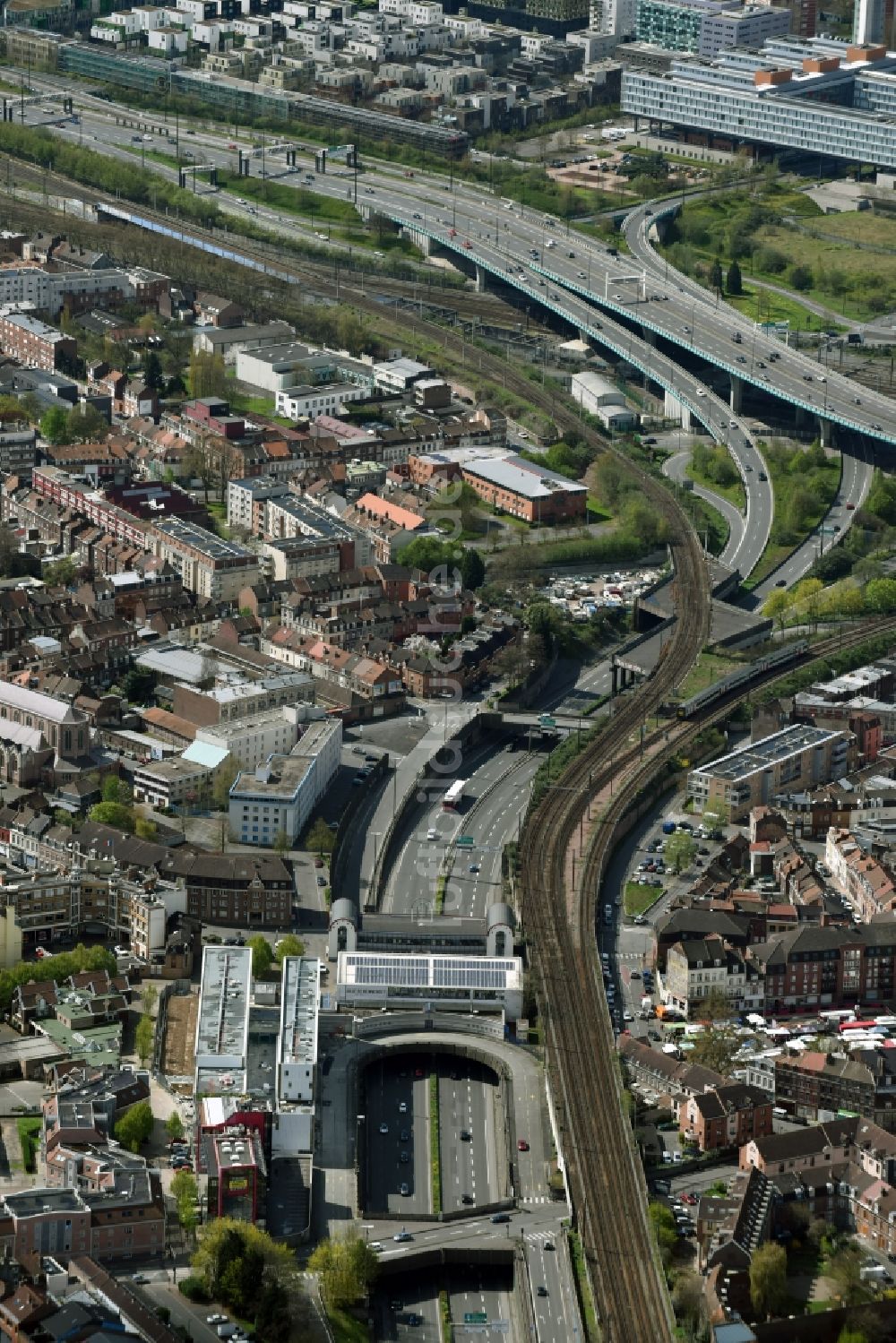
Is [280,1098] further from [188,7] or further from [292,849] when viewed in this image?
[188,7]

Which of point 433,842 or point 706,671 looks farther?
point 706,671

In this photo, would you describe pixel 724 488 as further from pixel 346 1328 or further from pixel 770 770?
pixel 346 1328

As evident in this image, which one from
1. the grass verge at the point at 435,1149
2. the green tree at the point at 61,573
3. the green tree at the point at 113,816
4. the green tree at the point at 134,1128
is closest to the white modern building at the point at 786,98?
the green tree at the point at 61,573

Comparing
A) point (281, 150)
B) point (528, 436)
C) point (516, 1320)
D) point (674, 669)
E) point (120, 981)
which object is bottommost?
point (516, 1320)

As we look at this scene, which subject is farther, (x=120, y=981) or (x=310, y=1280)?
(x=120, y=981)

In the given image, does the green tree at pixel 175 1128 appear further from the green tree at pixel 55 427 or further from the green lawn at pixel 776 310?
the green lawn at pixel 776 310

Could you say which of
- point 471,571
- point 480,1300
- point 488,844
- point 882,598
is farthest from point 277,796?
point 882,598

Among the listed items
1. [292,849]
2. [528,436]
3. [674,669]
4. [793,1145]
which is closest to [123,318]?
[528,436]
